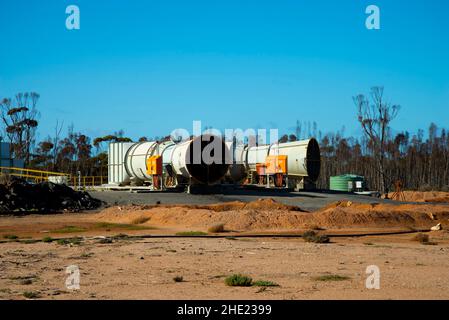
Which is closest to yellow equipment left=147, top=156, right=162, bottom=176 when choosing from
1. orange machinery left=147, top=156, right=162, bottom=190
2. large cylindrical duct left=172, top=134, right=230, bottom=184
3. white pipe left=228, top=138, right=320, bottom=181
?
orange machinery left=147, top=156, right=162, bottom=190

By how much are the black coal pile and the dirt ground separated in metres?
5.16

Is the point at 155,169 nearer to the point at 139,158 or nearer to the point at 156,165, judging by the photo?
the point at 156,165

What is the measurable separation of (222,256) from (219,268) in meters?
2.23

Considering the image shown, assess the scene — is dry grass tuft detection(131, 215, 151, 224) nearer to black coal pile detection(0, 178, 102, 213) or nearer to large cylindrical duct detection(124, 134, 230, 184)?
black coal pile detection(0, 178, 102, 213)

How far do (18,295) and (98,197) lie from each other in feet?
99.4

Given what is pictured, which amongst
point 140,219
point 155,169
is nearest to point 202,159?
point 155,169

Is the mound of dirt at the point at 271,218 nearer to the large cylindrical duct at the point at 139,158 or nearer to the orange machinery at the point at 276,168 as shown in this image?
the large cylindrical duct at the point at 139,158

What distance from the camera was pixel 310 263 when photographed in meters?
14.5

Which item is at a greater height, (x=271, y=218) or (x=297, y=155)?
(x=297, y=155)

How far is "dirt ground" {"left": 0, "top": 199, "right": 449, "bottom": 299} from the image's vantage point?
10.4 meters

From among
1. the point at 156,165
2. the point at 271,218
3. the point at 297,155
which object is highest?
the point at 297,155

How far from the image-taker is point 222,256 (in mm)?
15742

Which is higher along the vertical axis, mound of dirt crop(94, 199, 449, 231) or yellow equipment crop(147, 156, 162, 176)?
yellow equipment crop(147, 156, 162, 176)
